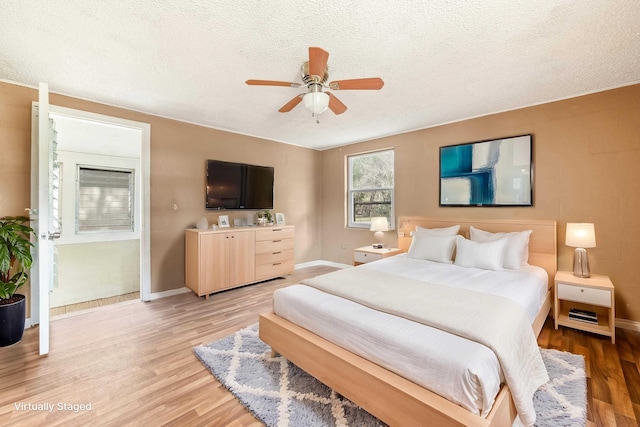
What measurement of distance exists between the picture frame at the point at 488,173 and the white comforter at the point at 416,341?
1295mm

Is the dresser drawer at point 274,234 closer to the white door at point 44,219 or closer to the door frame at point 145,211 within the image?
the door frame at point 145,211

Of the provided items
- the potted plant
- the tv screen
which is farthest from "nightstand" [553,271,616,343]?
the potted plant

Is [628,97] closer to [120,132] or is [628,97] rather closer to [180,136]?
[180,136]

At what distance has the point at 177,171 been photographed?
3.77 metres

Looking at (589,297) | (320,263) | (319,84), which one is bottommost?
(320,263)

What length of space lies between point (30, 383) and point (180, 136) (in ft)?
9.86

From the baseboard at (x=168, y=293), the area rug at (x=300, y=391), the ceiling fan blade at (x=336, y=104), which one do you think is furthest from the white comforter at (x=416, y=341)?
the baseboard at (x=168, y=293)

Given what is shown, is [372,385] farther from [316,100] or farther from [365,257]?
[365,257]

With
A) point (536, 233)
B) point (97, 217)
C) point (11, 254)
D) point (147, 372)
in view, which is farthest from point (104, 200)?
point (536, 233)

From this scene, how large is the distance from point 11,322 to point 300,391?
2.67m

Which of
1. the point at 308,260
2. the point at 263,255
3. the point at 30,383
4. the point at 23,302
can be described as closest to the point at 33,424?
the point at 30,383

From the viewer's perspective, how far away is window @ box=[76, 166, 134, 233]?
4711 millimetres

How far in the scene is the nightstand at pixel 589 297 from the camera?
93.8 inches

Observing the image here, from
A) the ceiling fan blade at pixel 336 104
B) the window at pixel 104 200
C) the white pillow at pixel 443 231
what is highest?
the ceiling fan blade at pixel 336 104
